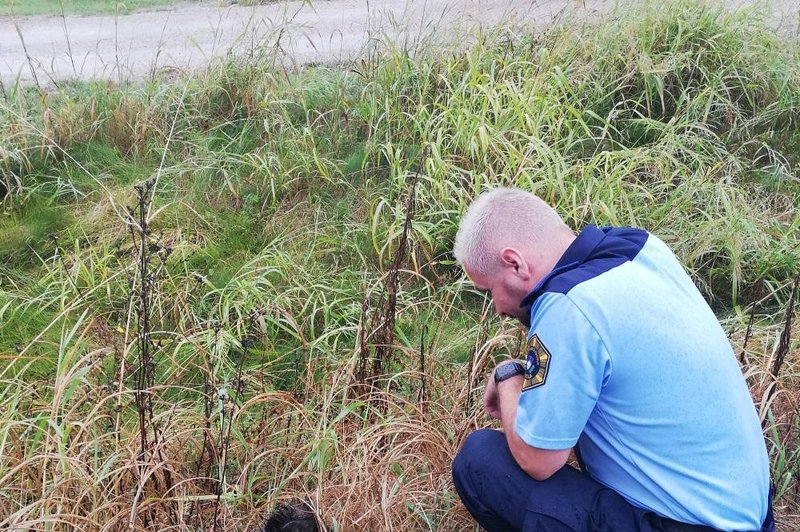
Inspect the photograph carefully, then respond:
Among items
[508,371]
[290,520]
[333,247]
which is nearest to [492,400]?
[508,371]

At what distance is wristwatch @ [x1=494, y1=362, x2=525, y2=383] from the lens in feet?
7.06

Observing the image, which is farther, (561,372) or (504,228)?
(504,228)

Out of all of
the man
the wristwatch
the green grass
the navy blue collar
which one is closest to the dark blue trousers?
the man

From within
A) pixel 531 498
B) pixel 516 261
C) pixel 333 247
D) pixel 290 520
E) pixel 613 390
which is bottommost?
pixel 290 520

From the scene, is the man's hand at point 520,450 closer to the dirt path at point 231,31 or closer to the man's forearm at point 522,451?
the man's forearm at point 522,451

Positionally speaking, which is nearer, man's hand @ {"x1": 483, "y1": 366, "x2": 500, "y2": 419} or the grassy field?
man's hand @ {"x1": 483, "y1": 366, "x2": 500, "y2": 419}

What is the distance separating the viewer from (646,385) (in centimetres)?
178

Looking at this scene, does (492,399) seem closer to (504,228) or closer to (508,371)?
(508,371)

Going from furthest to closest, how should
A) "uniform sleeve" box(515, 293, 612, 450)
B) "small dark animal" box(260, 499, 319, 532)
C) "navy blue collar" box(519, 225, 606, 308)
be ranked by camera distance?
"small dark animal" box(260, 499, 319, 532)
"navy blue collar" box(519, 225, 606, 308)
"uniform sleeve" box(515, 293, 612, 450)

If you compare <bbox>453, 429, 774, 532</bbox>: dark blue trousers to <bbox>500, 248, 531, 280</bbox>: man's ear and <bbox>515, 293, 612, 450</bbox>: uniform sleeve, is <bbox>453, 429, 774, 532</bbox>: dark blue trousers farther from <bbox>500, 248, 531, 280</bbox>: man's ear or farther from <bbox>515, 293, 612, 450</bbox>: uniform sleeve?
<bbox>500, 248, 531, 280</bbox>: man's ear

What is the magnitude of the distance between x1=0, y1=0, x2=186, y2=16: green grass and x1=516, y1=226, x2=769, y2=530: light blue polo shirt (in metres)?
7.73

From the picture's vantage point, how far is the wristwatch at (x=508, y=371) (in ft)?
7.06

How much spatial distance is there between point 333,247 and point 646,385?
250 centimetres

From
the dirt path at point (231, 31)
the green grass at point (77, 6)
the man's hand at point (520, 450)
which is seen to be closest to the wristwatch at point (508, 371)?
the man's hand at point (520, 450)
